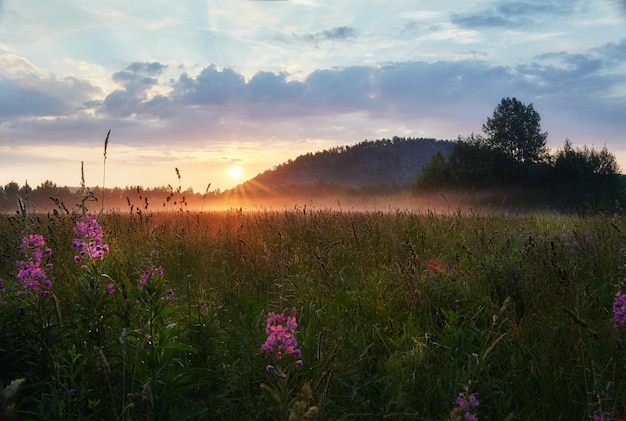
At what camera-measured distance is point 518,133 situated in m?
44.5

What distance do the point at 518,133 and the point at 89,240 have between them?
4751 centimetres

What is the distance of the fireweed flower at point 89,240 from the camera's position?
2.98m

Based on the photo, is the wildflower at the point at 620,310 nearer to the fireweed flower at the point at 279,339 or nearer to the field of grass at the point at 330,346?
the field of grass at the point at 330,346

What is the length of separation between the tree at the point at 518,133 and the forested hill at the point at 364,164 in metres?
50.4

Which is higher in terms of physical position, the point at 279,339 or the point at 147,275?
the point at 147,275

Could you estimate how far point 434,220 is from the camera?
28.2ft

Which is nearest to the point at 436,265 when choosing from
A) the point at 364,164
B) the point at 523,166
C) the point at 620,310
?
the point at 620,310

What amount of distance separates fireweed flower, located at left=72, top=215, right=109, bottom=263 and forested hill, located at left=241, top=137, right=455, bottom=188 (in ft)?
292

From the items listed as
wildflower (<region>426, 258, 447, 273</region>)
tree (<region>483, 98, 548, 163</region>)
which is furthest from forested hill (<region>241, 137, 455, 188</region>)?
wildflower (<region>426, 258, 447, 273</region>)

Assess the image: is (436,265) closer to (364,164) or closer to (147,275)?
(147,275)

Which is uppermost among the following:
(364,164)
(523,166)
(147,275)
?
(364,164)

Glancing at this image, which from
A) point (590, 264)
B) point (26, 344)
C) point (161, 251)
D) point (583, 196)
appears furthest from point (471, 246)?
point (583, 196)

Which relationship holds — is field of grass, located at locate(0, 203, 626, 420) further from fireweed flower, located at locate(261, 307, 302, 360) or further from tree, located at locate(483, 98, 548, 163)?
tree, located at locate(483, 98, 548, 163)

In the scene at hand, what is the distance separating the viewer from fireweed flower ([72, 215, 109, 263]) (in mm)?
2984
